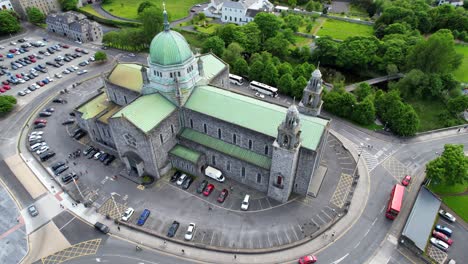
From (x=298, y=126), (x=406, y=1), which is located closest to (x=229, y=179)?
(x=298, y=126)

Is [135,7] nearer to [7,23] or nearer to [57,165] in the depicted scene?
[7,23]

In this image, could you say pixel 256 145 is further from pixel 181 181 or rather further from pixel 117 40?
pixel 117 40

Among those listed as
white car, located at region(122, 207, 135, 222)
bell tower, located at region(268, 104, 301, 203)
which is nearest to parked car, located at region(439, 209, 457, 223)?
bell tower, located at region(268, 104, 301, 203)

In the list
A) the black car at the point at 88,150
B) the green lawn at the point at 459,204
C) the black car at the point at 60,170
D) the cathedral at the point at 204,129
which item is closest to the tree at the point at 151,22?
the cathedral at the point at 204,129

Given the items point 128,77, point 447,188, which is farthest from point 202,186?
point 447,188

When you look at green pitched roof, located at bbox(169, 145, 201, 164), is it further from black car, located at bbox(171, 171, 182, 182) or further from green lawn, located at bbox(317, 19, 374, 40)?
green lawn, located at bbox(317, 19, 374, 40)

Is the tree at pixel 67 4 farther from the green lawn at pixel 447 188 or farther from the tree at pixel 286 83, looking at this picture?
the green lawn at pixel 447 188
